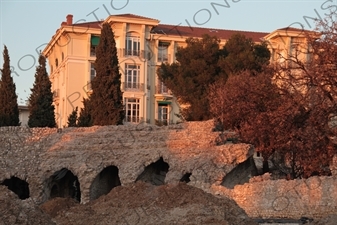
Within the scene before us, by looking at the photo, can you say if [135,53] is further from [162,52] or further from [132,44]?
[162,52]

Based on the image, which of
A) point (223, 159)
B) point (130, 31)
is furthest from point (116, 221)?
point (130, 31)

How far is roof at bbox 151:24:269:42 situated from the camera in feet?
141

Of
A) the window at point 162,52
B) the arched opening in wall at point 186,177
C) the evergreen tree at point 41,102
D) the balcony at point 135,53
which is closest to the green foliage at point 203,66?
the balcony at point 135,53

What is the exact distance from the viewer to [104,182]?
26453 millimetres

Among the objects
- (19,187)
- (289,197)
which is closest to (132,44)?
(19,187)

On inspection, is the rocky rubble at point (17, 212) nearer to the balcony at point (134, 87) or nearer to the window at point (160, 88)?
the balcony at point (134, 87)

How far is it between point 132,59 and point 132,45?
1011 millimetres

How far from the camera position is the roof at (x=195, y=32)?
1688 inches

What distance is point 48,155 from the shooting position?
84.6 ft

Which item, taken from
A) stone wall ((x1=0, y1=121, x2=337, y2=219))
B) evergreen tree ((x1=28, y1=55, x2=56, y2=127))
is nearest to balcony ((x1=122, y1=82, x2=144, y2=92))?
evergreen tree ((x1=28, y1=55, x2=56, y2=127))

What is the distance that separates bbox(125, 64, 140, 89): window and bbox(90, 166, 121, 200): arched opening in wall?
14.6m

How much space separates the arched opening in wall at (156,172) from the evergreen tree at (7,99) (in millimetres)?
10263

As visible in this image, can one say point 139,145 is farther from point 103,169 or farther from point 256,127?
point 256,127

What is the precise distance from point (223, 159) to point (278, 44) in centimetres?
2093
